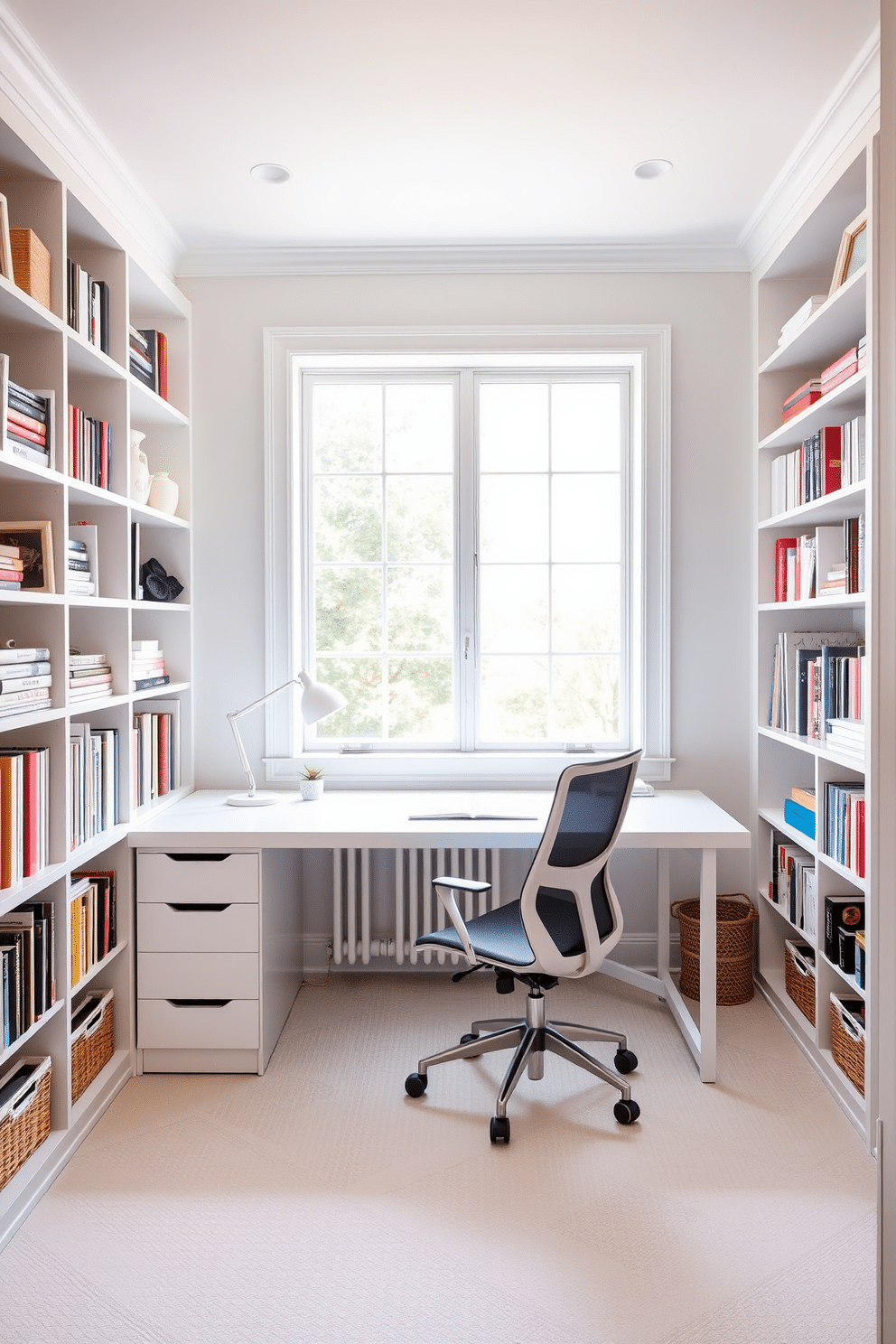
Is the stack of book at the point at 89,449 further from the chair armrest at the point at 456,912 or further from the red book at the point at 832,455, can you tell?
the red book at the point at 832,455

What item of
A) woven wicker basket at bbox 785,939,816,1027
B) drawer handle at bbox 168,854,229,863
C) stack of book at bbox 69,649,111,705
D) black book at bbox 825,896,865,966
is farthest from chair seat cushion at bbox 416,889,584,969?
stack of book at bbox 69,649,111,705

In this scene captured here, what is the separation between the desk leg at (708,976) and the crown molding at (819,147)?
6.80 feet

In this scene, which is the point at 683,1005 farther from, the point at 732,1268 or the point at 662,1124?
the point at 732,1268

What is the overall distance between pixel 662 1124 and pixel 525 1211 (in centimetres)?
53

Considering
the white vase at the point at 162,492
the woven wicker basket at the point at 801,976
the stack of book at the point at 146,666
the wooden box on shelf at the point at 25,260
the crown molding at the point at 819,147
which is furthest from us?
the white vase at the point at 162,492

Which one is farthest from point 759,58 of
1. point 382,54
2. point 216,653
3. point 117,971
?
point 117,971

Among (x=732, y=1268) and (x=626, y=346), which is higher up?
(x=626, y=346)

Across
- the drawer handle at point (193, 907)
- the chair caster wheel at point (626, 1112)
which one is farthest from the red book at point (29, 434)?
the chair caster wheel at point (626, 1112)

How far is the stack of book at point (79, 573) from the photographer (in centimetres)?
231

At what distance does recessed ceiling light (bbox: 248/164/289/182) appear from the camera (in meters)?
2.62

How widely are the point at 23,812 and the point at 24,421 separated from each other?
931 millimetres

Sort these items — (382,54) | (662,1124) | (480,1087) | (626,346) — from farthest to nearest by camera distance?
(626,346)
(480,1087)
(662,1124)
(382,54)

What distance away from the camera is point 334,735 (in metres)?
3.47

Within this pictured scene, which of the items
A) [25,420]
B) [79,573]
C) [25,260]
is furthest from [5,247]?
[79,573]
